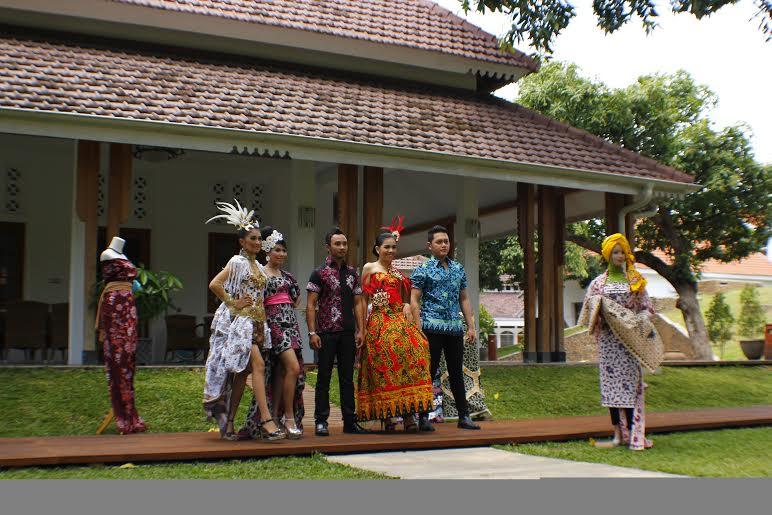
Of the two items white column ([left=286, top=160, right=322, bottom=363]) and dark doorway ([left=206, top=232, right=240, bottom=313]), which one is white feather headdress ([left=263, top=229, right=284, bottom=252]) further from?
dark doorway ([left=206, top=232, right=240, bottom=313])

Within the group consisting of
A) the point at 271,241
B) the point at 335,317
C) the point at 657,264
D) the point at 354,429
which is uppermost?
the point at 657,264

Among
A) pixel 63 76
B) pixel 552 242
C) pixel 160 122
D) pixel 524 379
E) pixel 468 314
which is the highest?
pixel 63 76

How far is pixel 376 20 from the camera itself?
16391mm

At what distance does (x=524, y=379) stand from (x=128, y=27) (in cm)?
819

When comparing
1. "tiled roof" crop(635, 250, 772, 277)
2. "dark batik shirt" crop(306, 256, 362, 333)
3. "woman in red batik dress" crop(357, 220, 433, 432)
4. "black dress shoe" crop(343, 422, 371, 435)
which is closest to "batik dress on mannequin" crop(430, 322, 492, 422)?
"woman in red batik dress" crop(357, 220, 433, 432)

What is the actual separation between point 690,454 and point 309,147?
6.77 metres

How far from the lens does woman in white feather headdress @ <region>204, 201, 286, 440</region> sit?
7316 millimetres

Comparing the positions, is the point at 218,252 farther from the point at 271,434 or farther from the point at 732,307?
the point at 732,307

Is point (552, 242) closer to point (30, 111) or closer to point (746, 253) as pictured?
point (30, 111)

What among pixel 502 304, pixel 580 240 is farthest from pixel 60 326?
pixel 502 304

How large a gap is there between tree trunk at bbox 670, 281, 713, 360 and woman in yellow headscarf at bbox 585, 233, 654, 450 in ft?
60.7

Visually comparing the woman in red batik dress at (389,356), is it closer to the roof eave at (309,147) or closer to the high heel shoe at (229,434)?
the high heel shoe at (229,434)

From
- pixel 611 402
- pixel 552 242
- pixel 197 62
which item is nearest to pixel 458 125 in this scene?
pixel 552 242

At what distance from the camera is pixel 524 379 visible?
12570mm
